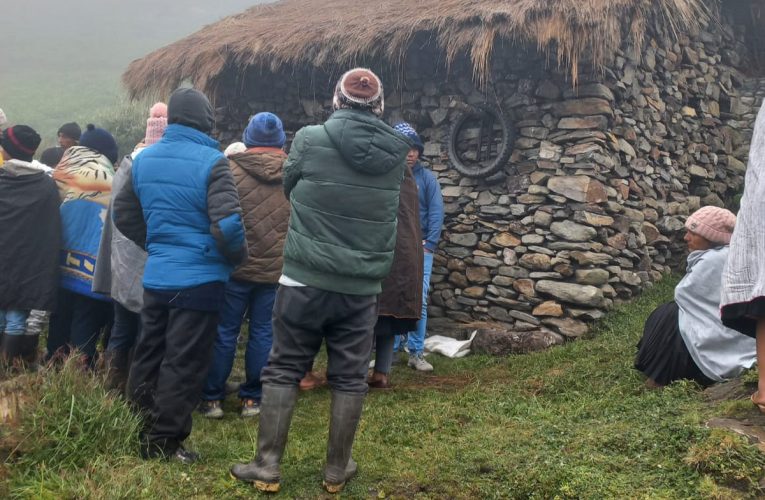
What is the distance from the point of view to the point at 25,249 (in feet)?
13.1

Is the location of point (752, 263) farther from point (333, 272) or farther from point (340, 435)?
point (340, 435)

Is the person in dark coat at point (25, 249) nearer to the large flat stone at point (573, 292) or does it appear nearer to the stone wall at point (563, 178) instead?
the stone wall at point (563, 178)

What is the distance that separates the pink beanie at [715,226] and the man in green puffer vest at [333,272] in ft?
6.66

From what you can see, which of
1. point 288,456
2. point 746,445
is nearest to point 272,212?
point 288,456

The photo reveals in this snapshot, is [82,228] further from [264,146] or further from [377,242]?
[377,242]

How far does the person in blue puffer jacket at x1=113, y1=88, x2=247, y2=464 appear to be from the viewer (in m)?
2.86

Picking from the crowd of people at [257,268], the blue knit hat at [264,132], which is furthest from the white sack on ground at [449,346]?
the blue knit hat at [264,132]

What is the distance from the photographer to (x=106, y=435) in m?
2.79

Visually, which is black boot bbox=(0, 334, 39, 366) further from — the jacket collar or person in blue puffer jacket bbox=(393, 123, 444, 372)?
person in blue puffer jacket bbox=(393, 123, 444, 372)

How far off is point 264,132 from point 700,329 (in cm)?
275

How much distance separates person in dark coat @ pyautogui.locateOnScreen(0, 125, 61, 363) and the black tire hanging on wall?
3.69 meters

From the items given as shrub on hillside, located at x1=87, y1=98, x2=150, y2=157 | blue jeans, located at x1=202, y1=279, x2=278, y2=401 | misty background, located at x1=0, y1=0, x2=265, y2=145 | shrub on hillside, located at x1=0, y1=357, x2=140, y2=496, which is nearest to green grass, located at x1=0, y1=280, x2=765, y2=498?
shrub on hillside, located at x1=0, y1=357, x2=140, y2=496

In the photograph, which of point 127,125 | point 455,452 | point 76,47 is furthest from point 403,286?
point 76,47

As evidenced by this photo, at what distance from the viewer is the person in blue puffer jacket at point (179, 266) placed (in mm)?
2857
